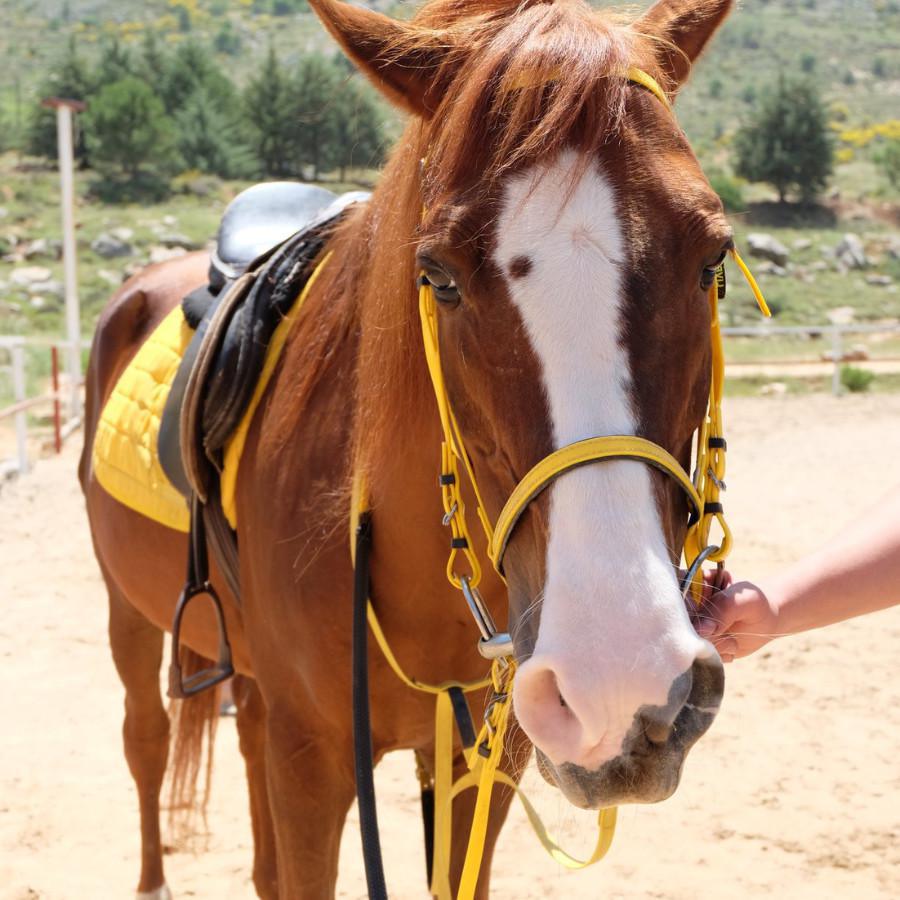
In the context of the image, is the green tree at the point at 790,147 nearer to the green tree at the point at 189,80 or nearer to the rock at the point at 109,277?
the green tree at the point at 189,80

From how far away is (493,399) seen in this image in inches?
54.5

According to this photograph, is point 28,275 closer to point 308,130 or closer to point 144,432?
point 308,130

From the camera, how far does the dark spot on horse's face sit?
1.32m

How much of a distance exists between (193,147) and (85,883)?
1473 inches

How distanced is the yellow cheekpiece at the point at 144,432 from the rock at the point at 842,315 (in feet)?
81.4

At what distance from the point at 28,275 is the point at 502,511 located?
27851 mm

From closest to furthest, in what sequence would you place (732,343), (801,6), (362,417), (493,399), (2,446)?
(493,399) → (362,417) → (2,446) → (732,343) → (801,6)

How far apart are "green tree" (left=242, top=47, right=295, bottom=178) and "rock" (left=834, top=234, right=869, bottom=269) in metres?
19.8

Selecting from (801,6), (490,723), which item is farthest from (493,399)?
(801,6)

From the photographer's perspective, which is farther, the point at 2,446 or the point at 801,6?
the point at 801,6

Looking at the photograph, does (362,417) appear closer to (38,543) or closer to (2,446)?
(38,543)

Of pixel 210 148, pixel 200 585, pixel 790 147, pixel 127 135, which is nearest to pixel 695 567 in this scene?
pixel 200 585

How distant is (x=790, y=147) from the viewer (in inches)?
1533

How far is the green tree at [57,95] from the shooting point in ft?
121
